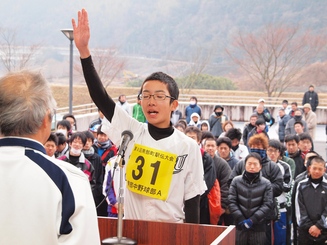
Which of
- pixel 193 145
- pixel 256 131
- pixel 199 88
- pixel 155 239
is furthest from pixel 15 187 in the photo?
pixel 199 88

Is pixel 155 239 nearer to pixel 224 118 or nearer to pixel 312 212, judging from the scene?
pixel 312 212

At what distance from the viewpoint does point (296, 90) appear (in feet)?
107

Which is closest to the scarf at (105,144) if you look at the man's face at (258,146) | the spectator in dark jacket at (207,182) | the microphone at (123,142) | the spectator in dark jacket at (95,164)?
the spectator in dark jacket at (95,164)

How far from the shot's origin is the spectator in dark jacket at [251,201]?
607cm

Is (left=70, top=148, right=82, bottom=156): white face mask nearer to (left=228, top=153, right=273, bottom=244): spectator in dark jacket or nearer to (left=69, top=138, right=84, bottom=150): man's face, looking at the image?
(left=69, top=138, right=84, bottom=150): man's face

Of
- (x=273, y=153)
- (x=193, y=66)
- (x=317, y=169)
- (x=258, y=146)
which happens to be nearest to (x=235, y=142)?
(x=273, y=153)

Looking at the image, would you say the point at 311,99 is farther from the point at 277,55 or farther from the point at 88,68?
the point at 88,68

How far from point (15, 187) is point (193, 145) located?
1706 mm

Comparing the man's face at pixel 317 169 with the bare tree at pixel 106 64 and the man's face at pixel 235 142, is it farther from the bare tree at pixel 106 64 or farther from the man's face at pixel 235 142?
the bare tree at pixel 106 64

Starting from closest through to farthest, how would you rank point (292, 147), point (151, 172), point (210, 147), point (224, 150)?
point (151, 172) → point (210, 147) → point (224, 150) → point (292, 147)

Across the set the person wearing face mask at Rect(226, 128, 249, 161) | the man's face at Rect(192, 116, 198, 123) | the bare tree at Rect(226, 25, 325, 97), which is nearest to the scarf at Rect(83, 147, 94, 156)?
the person wearing face mask at Rect(226, 128, 249, 161)

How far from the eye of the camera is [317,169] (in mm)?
6227

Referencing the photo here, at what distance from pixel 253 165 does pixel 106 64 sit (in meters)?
23.6

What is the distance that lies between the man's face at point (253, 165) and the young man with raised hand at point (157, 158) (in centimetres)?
268
